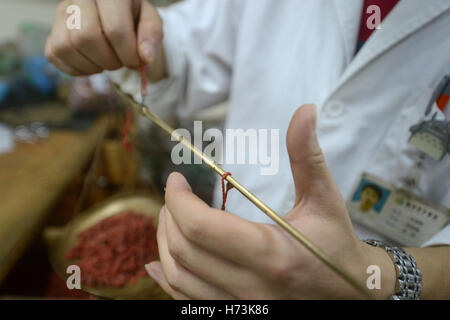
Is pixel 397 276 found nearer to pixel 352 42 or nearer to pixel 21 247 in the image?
pixel 352 42

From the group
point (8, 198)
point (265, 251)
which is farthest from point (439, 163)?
point (8, 198)

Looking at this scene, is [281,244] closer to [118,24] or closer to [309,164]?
[309,164]

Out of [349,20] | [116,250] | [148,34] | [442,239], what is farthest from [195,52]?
[442,239]

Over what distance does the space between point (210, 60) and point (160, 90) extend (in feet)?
0.54

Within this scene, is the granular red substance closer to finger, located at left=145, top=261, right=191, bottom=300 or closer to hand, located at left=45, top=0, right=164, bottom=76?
finger, located at left=145, top=261, right=191, bottom=300

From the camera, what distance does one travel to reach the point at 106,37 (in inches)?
17.5

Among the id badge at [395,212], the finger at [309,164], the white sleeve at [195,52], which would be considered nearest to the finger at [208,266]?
the finger at [309,164]

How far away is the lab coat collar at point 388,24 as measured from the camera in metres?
0.42

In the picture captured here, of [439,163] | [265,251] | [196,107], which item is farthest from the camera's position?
[196,107]

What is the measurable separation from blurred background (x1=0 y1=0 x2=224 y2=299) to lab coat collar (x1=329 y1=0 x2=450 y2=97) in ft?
1.97

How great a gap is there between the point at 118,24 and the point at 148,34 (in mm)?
50

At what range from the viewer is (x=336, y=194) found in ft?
0.89

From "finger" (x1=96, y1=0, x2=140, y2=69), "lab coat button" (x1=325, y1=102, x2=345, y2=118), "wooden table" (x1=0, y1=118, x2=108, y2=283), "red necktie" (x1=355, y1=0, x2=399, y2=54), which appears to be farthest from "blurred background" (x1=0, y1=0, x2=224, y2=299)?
"red necktie" (x1=355, y1=0, x2=399, y2=54)

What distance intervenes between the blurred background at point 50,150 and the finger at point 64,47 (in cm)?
32
